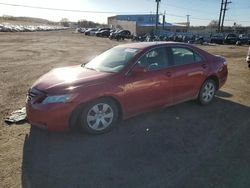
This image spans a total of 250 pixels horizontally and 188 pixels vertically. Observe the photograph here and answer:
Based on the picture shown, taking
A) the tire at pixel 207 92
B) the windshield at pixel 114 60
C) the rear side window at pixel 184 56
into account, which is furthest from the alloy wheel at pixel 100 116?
the tire at pixel 207 92

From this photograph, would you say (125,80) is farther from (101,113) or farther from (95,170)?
(95,170)

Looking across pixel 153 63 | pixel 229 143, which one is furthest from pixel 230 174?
pixel 153 63

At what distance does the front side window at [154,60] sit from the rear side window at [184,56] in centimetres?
29

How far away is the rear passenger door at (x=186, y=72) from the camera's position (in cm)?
571

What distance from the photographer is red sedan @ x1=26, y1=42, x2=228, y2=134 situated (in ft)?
14.3

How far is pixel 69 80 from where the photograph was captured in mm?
4605

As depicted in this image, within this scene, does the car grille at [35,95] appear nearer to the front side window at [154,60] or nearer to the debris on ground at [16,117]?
the debris on ground at [16,117]

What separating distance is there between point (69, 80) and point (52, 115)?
2.25 ft

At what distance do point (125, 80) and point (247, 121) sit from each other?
2.74m

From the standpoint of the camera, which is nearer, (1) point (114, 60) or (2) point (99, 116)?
(2) point (99, 116)

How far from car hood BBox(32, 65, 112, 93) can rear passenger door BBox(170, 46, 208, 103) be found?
1636mm

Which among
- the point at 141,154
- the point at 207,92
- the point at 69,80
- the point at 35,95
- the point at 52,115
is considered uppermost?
the point at 69,80

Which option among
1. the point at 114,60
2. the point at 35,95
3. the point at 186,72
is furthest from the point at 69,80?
the point at 186,72

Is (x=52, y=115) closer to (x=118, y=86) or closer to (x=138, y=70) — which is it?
(x=118, y=86)
